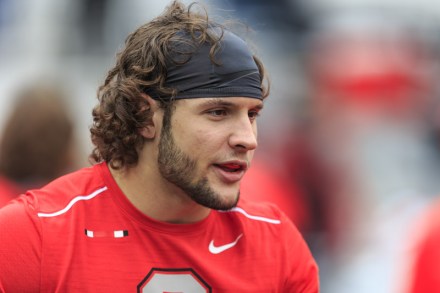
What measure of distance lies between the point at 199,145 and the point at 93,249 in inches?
21.7

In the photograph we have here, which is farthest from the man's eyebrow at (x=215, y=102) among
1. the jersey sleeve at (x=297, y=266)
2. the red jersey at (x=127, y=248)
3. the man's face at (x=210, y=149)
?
the jersey sleeve at (x=297, y=266)

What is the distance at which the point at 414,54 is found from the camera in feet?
22.6

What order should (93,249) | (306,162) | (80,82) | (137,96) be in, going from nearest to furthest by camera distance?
(93,249) < (137,96) < (306,162) < (80,82)

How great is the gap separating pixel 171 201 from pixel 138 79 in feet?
1.70

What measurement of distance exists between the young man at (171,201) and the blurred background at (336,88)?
120 inches

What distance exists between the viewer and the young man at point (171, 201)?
9.80 feet

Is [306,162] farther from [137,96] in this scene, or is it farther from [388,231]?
[137,96]

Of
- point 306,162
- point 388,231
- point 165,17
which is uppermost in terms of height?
point 165,17

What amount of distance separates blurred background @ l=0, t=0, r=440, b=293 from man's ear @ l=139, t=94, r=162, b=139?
3.07 m

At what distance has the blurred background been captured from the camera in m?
6.55

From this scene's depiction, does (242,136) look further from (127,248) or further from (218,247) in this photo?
(127,248)

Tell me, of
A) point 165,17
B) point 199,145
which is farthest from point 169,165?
point 165,17

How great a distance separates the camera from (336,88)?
6.78m

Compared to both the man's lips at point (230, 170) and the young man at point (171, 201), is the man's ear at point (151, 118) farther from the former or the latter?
the man's lips at point (230, 170)
